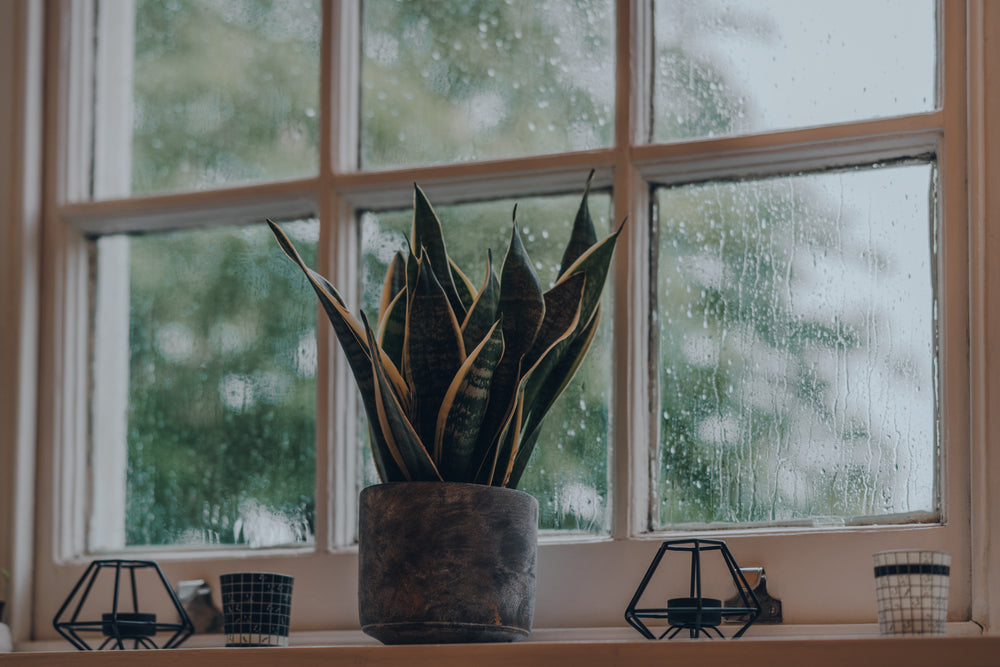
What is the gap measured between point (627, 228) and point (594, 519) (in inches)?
13.9

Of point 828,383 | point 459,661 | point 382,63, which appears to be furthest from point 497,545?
point 382,63

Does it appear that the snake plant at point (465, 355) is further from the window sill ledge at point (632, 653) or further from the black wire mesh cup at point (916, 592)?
the black wire mesh cup at point (916, 592)

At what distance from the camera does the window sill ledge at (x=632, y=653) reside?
104 cm

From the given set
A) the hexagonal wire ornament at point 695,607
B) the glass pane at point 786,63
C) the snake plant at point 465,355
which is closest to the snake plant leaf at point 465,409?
the snake plant at point 465,355

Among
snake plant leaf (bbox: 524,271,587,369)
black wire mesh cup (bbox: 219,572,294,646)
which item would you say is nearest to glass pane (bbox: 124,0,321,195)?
snake plant leaf (bbox: 524,271,587,369)

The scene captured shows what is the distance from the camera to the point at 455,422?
1276 millimetres

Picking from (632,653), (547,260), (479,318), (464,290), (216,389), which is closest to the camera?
(632,653)

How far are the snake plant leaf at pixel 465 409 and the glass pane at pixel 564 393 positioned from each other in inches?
9.1

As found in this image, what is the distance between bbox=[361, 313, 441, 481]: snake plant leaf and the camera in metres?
1.26

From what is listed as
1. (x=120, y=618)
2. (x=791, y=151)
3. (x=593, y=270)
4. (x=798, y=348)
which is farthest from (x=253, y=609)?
(x=791, y=151)

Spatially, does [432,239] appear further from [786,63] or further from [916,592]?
[916,592]

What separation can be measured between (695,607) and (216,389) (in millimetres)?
743

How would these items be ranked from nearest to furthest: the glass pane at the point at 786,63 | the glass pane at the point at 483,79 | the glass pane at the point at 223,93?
the glass pane at the point at 786,63
the glass pane at the point at 483,79
the glass pane at the point at 223,93

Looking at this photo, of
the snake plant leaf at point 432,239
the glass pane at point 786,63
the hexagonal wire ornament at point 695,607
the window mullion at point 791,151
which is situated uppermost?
the glass pane at point 786,63
